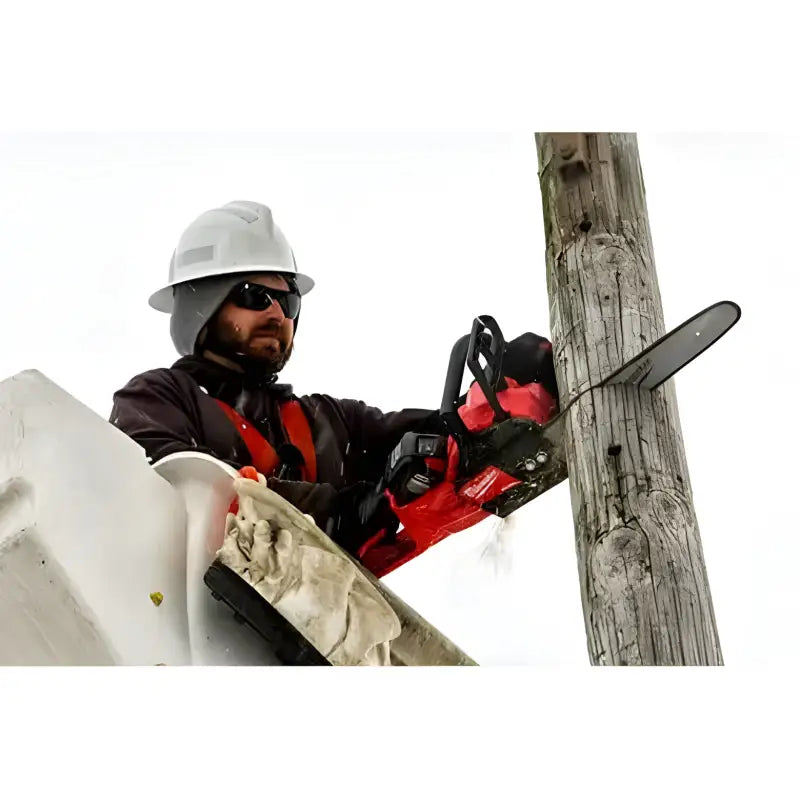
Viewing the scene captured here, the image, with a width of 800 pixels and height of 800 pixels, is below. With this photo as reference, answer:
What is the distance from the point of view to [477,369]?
9.56ft

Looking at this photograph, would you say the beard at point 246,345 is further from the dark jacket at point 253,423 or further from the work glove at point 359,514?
the work glove at point 359,514

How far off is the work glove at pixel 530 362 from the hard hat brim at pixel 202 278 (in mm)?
1042

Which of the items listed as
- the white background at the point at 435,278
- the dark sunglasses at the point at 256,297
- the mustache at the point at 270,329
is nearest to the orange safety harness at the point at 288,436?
the mustache at the point at 270,329

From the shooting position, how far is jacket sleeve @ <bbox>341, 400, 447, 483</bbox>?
12.0 feet

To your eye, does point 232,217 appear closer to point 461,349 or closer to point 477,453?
point 461,349

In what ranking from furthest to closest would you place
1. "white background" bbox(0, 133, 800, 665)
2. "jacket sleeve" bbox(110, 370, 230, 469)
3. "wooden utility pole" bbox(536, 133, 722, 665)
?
"white background" bbox(0, 133, 800, 665), "jacket sleeve" bbox(110, 370, 230, 469), "wooden utility pole" bbox(536, 133, 722, 665)

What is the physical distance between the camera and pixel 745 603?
334 centimetres

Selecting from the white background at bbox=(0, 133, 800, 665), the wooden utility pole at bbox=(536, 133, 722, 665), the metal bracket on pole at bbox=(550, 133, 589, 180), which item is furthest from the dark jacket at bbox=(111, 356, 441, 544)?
the metal bracket on pole at bbox=(550, 133, 589, 180)

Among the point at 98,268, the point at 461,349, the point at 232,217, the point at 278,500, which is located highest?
the point at 98,268

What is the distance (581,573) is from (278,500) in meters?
0.78

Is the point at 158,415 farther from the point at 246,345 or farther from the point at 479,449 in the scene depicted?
the point at 479,449

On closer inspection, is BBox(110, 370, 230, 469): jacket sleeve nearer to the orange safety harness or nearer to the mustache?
the orange safety harness

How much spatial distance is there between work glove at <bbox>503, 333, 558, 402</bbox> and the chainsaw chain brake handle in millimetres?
46

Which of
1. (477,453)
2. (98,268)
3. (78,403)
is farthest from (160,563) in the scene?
(98,268)
